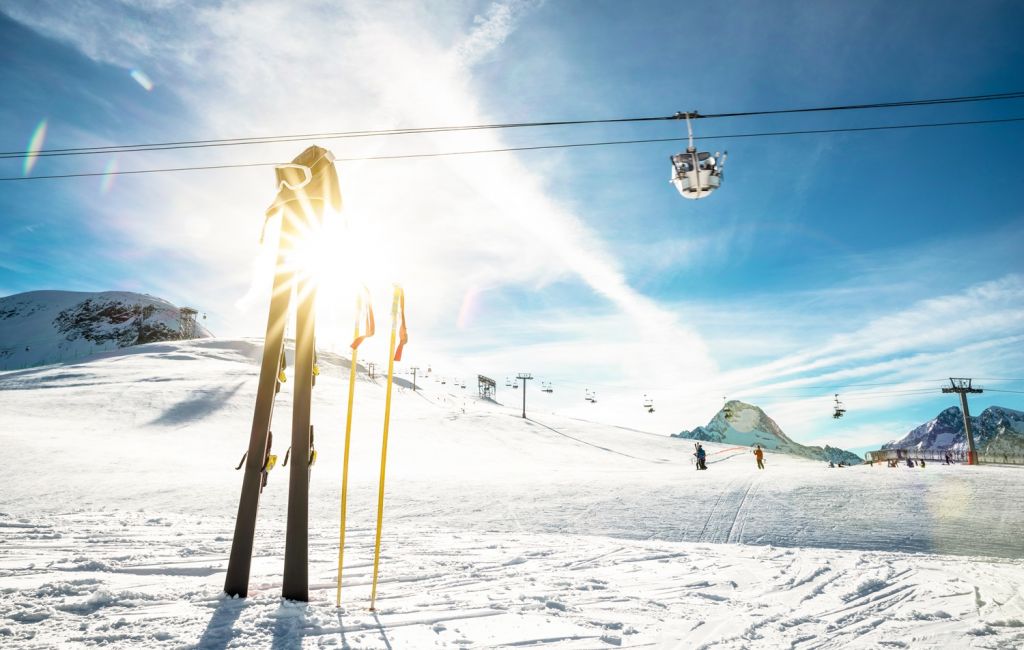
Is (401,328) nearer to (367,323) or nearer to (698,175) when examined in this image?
(367,323)

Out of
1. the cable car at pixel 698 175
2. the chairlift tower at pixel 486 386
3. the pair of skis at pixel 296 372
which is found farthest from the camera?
the chairlift tower at pixel 486 386

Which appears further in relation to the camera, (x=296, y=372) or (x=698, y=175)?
(x=698, y=175)

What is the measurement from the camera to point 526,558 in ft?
23.0

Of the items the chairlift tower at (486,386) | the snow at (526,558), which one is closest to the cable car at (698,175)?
the snow at (526,558)

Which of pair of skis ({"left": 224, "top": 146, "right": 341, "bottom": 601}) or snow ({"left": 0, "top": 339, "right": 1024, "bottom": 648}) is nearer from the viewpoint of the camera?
snow ({"left": 0, "top": 339, "right": 1024, "bottom": 648})

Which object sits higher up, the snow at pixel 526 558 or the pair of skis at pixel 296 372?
the pair of skis at pixel 296 372

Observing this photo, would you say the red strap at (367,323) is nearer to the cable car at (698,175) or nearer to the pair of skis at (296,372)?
the pair of skis at (296,372)

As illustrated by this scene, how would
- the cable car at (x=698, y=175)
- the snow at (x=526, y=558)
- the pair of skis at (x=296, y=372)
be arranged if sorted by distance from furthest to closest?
the cable car at (x=698, y=175), the pair of skis at (x=296, y=372), the snow at (x=526, y=558)

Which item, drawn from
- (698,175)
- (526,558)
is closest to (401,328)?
(526,558)

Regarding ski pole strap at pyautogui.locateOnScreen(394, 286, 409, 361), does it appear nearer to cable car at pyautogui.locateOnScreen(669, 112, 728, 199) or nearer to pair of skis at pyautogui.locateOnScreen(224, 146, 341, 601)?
pair of skis at pyautogui.locateOnScreen(224, 146, 341, 601)

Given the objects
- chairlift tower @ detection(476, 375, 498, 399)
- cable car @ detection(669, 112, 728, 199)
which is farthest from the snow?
chairlift tower @ detection(476, 375, 498, 399)

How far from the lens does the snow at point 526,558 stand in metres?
4.12

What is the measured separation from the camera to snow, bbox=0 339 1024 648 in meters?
4.12

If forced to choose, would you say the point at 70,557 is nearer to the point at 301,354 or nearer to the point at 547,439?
the point at 301,354
